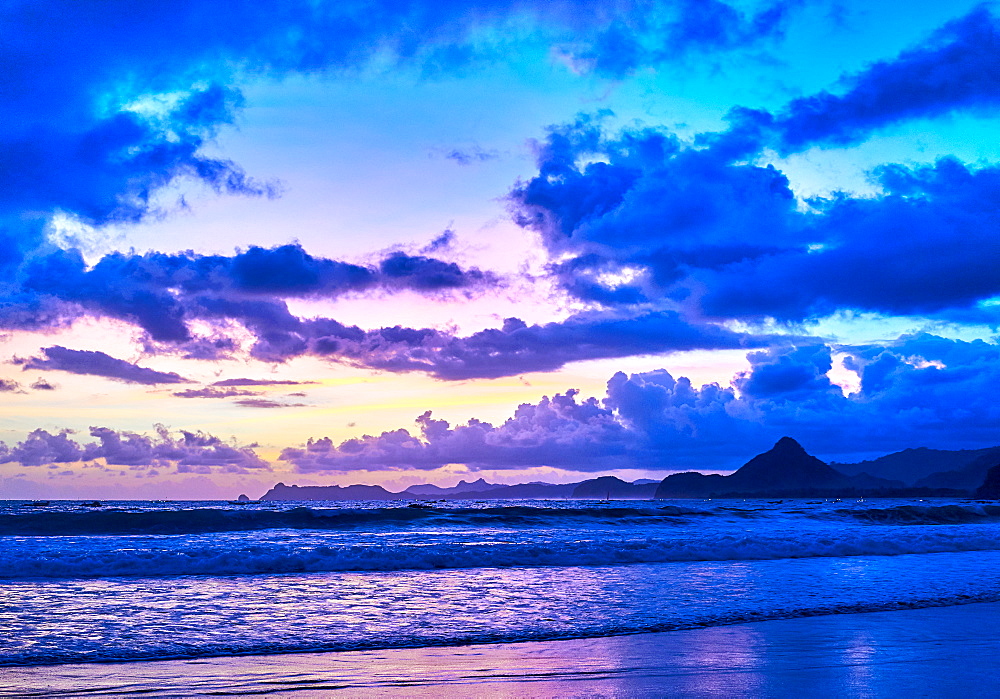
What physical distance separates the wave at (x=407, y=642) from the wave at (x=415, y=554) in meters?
7.40

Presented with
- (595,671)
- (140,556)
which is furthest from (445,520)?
(595,671)

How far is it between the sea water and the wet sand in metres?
0.68

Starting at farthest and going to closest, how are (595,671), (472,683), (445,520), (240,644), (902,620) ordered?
(445,520), (902,620), (240,644), (595,671), (472,683)

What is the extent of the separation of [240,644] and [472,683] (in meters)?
3.17

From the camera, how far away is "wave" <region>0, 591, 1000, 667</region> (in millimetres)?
7691

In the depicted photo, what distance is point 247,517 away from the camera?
97.0ft

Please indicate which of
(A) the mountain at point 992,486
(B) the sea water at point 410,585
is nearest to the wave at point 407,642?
(B) the sea water at point 410,585

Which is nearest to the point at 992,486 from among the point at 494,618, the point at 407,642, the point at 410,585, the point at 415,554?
the point at 415,554

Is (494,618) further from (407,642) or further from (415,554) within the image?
(415,554)

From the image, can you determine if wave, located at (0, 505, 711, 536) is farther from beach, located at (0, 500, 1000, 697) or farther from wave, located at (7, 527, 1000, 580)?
wave, located at (7, 527, 1000, 580)

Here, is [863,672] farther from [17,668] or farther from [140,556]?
[140,556]

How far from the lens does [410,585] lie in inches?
530

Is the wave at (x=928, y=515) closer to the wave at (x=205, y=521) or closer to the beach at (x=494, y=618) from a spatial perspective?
the wave at (x=205, y=521)

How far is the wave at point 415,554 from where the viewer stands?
1555cm
